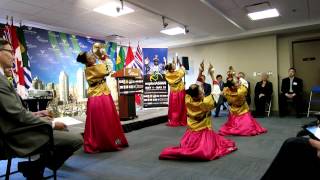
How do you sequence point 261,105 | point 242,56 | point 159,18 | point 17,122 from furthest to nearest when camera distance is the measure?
point 242,56
point 261,105
point 159,18
point 17,122

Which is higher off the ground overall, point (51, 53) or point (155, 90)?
point (51, 53)

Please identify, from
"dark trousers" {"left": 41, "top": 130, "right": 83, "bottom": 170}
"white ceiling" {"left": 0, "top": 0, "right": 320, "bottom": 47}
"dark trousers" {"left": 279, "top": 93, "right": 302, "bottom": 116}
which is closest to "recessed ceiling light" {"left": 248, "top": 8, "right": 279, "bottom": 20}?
"white ceiling" {"left": 0, "top": 0, "right": 320, "bottom": 47}

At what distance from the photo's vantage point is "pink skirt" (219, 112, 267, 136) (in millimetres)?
4781

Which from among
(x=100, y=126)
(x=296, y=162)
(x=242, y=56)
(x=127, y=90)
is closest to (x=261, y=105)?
(x=242, y=56)

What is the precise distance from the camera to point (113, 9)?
5645mm

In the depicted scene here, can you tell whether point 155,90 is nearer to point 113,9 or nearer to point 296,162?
point 113,9

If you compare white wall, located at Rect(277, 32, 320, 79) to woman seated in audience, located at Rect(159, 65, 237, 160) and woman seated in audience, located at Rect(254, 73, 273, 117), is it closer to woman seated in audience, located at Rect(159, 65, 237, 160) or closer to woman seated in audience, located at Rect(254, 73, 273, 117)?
woman seated in audience, located at Rect(254, 73, 273, 117)

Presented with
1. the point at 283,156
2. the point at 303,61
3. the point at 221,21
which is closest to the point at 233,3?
the point at 221,21

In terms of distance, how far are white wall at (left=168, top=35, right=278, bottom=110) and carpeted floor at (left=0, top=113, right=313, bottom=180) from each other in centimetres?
484

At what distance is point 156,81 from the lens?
334 inches

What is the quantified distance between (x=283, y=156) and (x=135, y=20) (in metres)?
5.60

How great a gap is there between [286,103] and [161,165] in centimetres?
609

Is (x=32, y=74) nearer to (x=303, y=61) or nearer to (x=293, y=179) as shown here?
(x=293, y=179)

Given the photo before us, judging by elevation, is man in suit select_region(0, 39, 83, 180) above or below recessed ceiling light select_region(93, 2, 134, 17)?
below
